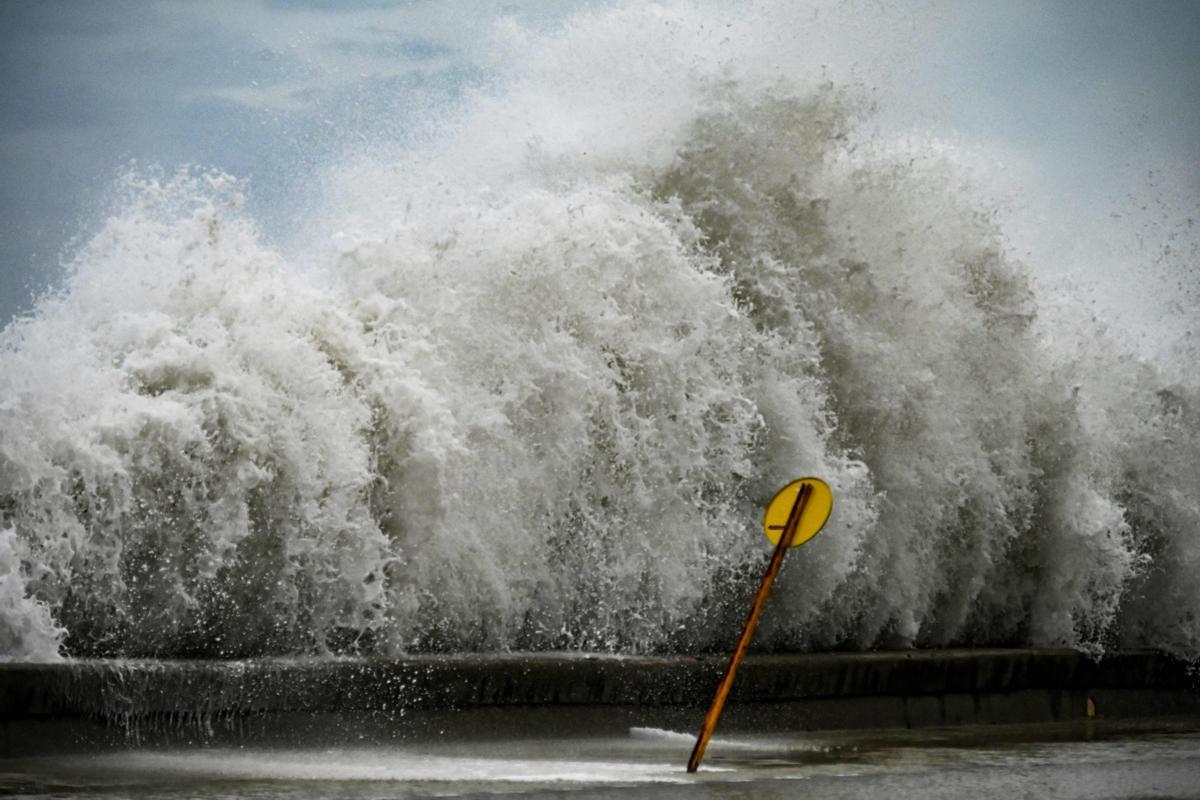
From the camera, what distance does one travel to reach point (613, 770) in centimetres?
703

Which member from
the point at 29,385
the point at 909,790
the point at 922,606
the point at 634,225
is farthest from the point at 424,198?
the point at 909,790

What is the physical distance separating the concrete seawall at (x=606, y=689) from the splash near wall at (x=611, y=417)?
0.59 metres

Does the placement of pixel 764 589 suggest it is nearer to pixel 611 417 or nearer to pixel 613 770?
pixel 613 770

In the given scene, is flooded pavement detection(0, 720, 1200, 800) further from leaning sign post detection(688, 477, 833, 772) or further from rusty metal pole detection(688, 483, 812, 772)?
leaning sign post detection(688, 477, 833, 772)

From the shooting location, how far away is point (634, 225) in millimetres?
10641

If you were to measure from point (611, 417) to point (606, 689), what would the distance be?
82.0 inches

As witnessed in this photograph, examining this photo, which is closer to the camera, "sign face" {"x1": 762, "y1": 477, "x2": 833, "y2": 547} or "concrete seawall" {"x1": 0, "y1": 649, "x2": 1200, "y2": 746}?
"concrete seawall" {"x1": 0, "y1": 649, "x2": 1200, "y2": 746}

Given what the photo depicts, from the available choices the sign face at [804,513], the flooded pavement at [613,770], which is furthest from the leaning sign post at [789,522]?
the flooded pavement at [613,770]

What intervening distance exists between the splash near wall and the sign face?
2.17 m

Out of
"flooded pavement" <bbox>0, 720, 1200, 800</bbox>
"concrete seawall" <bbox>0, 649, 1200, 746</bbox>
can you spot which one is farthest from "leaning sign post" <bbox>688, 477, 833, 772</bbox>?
"concrete seawall" <bbox>0, 649, 1200, 746</bbox>

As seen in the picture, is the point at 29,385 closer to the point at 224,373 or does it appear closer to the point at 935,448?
the point at 224,373

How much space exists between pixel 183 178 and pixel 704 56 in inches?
155

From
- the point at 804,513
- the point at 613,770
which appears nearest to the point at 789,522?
the point at 804,513

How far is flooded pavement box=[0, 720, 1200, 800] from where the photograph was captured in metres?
6.05
